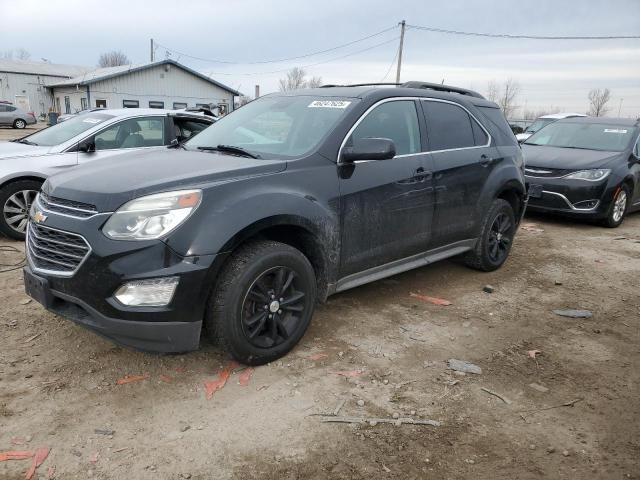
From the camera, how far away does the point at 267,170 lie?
10.9ft

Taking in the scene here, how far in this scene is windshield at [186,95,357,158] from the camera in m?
3.73

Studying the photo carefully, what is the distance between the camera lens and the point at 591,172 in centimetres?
789

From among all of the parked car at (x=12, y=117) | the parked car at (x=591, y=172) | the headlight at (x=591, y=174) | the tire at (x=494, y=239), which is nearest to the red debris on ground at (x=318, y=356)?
the tire at (x=494, y=239)

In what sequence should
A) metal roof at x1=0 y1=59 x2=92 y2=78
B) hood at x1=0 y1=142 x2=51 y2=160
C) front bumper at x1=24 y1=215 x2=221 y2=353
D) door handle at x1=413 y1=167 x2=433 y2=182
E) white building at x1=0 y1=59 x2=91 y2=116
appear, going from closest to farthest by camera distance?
front bumper at x1=24 y1=215 x2=221 y2=353
door handle at x1=413 y1=167 x2=433 y2=182
hood at x1=0 y1=142 x2=51 y2=160
white building at x1=0 y1=59 x2=91 y2=116
metal roof at x1=0 y1=59 x2=92 y2=78

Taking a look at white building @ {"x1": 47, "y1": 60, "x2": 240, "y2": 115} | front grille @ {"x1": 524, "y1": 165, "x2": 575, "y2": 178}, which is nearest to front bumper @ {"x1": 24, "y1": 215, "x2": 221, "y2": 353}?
front grille @ {"x1": 524, "y1": 165, "x2": 575, "y2": 178}

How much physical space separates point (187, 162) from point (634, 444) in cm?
319

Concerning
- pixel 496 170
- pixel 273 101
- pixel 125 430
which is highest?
pixel 273 101

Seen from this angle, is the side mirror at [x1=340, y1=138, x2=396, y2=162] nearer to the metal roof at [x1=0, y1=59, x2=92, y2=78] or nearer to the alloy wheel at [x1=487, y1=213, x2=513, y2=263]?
the alloy wheel at [x1=487, y1=213, x2=513, y2=263]

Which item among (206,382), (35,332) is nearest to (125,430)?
(206,382)

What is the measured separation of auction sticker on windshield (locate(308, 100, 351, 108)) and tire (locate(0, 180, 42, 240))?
13.2 ft

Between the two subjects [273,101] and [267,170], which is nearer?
[267,170]

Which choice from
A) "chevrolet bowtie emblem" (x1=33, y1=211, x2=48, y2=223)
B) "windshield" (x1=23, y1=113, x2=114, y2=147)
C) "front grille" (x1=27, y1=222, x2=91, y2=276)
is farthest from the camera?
"windshield" (x1=23, y1=113, x2=114, y2=147)

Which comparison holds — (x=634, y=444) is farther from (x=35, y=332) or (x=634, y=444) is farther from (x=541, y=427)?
(x=35, y=332)

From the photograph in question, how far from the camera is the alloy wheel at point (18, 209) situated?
236 inches
